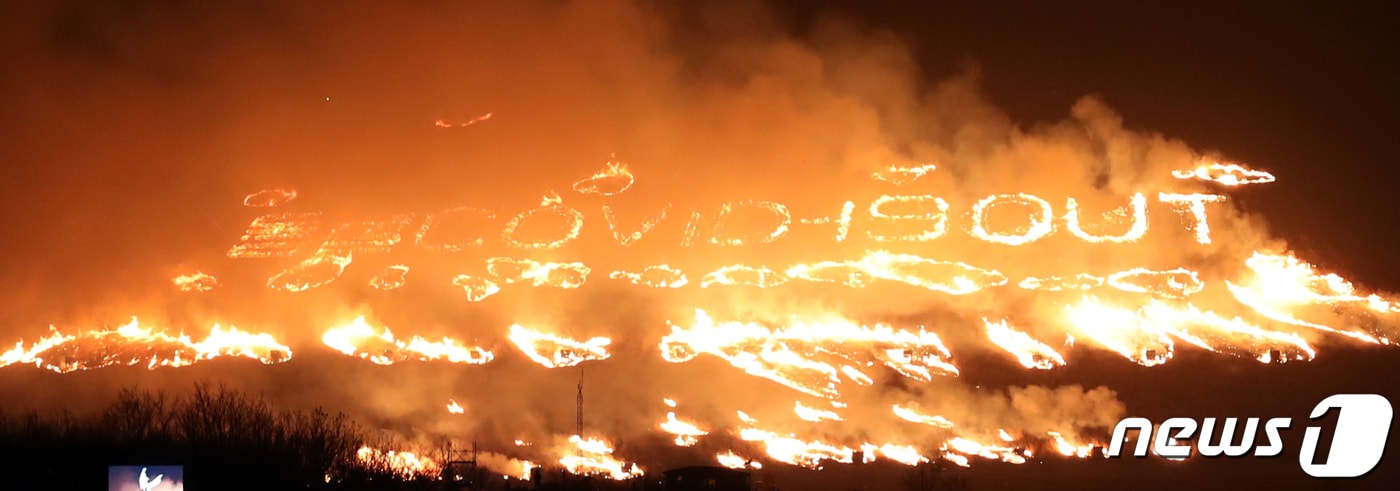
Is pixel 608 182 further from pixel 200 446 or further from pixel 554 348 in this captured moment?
pixel 200 446

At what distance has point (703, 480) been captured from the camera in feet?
138

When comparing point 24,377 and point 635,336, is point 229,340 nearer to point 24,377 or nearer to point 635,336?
point 24,377

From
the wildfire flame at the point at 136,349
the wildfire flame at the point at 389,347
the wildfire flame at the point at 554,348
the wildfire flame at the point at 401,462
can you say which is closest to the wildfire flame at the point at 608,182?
the wildfire flame at the point at 554,348

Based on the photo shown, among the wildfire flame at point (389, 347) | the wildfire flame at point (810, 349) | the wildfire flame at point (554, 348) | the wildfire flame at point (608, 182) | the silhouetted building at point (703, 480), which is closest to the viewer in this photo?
the wildfire flame at point (810, 349)

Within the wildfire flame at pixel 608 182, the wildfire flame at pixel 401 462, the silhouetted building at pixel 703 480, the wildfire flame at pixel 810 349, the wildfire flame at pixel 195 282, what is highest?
the wildfire flame at pixel 608 182

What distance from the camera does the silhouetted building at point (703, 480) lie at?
4188 cm

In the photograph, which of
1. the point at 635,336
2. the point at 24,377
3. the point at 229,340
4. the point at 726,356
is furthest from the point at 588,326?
the point at 24,377

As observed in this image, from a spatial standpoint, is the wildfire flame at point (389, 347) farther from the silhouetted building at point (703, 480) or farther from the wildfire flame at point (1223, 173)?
the wildfire flame at point (1223, 173)

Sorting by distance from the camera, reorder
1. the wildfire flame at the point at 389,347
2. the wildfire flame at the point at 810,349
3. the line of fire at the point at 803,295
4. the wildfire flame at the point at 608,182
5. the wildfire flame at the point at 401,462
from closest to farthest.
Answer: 1. the line of fire at the point at 803,295
2. the wildfire flame at the point at 810,349
3. the wildfire flame at the point at 401,462
4. the wildfire flame at the point at 608,182
5. the wildfire flame at the point at 389,347

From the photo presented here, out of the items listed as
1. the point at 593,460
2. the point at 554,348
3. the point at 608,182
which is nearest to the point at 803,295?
the point at 608,182

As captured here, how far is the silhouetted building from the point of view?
137 ft

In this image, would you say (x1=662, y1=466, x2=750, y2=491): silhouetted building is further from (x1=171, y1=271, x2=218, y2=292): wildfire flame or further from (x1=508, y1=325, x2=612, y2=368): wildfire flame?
(x1=171, y1=271, x2=218, y2=292): wildfire flame

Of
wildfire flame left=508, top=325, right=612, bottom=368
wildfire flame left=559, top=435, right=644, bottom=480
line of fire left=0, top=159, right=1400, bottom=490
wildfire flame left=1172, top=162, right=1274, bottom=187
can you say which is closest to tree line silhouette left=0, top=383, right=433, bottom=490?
line of fire left=0, top=159, right=1400, bottom=490

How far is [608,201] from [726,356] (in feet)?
17.4
